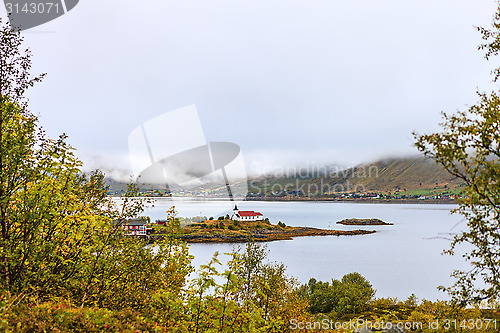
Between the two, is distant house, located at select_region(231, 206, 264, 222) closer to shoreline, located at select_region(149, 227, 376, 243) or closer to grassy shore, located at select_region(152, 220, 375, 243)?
grassy shore, located at select_region(152, 220, 375, 243)

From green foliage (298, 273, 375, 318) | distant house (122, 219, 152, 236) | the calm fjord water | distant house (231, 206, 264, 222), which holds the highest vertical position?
distant house (122, 219, 152, 236)

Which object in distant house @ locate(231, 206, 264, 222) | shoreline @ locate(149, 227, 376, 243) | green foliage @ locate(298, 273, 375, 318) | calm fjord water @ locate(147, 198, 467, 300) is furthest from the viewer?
distant house @ locate(231, 206, 264, 222)

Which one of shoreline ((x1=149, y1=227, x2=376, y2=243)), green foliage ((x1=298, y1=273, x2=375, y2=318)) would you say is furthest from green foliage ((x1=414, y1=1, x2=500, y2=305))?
shoreline ((x1=149, y1=227, x2=376, y2=243))

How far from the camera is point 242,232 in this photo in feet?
440

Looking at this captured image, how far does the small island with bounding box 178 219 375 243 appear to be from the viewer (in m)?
121

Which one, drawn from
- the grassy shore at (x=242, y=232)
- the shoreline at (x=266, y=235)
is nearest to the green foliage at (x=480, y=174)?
the shoreline at (x=266, y=235)

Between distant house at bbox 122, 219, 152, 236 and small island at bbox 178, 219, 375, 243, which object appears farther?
small island at bbox 178, 219, 375, 243

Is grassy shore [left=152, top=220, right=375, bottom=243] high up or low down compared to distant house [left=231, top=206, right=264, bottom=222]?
down

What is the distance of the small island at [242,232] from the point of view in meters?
121

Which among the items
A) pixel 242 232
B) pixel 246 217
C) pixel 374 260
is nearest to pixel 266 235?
pixel 242 232

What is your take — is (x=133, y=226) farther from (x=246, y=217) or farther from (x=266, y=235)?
(x=246, y=217)

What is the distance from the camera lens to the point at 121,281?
1123cm

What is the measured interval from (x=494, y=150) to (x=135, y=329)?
9236 millimetres

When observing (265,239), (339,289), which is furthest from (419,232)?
(339,289)
